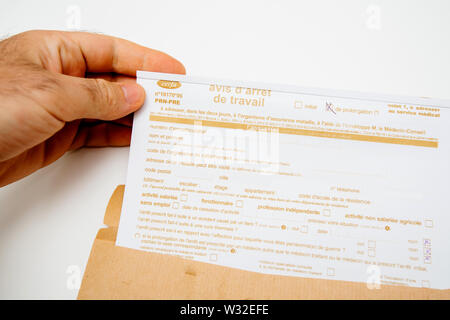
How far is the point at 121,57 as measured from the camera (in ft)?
2.35

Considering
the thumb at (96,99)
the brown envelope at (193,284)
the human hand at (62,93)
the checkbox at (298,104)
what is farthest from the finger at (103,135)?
the checkbox at (298,104)

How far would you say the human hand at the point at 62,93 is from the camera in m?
0.54

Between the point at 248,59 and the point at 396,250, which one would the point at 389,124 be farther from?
the point at 248,59

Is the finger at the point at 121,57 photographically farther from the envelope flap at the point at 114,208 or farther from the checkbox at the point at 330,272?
the checkbox at the point at 330,272

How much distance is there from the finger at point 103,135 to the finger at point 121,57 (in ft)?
0.52

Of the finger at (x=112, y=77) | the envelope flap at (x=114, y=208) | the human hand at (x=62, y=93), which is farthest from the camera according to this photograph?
the finger at (x=112, y=77)

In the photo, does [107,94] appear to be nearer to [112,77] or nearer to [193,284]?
[112,77]

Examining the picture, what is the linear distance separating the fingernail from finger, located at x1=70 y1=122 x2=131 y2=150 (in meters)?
0.15

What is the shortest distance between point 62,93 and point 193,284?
488 mm

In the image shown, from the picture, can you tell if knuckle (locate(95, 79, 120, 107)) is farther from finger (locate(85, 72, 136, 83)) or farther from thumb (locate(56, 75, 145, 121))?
finger (locate(85, 72, 136, 83))

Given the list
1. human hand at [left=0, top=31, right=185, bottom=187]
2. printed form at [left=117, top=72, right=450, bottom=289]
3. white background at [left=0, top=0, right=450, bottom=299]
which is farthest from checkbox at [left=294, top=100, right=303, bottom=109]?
human hand at [left=0, top=31, right=185, bottom=187]

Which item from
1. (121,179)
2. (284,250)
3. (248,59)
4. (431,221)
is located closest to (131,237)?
(121,179)

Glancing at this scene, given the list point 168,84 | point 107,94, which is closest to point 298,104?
point 168,84

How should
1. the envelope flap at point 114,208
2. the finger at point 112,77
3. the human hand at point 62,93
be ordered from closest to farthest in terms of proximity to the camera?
the human hand at point 62,93, the envelope flap at point 114,208, the finger at point 112,77
